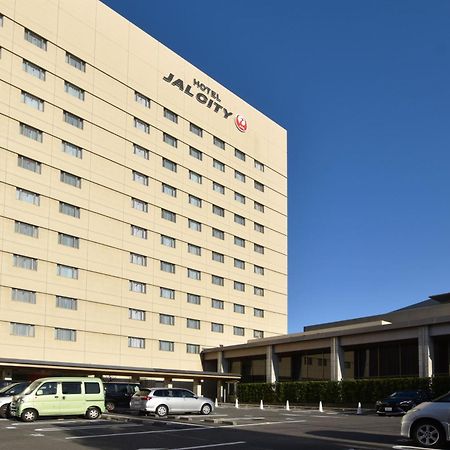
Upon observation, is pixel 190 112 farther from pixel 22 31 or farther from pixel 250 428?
pixel 250 428

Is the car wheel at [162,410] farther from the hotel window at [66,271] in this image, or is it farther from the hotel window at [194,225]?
the hotel window at [194,225]

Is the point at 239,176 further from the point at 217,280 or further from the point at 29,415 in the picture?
the point at 29,415

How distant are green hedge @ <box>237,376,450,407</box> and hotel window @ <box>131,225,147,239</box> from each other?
16.8 metres

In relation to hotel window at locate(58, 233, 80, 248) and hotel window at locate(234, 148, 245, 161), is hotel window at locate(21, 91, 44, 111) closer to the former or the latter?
hotel window at locate(58, 233, 80, 248)

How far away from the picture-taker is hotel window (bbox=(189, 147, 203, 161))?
70.4 meters

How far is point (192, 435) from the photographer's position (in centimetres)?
2197

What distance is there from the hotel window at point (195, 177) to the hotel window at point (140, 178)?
22.3 feet

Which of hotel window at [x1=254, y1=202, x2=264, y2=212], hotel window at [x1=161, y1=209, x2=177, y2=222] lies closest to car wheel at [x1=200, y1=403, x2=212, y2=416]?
hotel window at [x1=161, y1=209, x2=177, y2=222]

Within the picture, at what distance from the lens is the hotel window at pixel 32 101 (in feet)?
177

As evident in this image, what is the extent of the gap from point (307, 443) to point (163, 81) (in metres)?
54.0

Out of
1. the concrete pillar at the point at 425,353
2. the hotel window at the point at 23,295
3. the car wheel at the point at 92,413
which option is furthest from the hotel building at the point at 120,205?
the concrete pillar at the point at 425,353

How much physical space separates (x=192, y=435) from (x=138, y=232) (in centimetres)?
4180

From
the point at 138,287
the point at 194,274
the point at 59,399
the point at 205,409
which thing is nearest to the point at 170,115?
the point at 194,274

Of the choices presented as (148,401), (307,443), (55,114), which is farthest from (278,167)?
(307,443)
